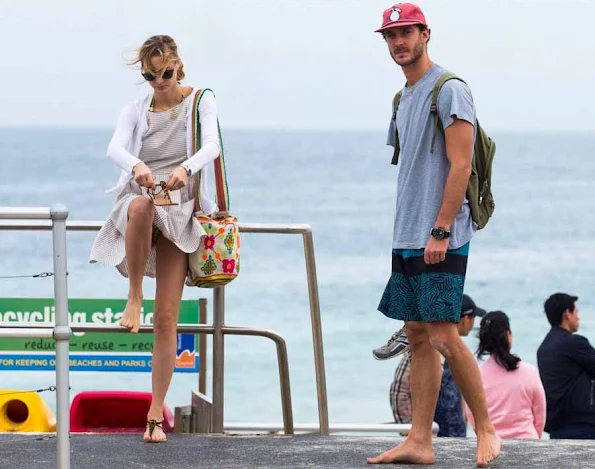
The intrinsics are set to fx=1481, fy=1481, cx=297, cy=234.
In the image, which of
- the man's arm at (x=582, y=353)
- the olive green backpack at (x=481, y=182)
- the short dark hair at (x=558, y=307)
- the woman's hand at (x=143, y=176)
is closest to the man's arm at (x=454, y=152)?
the olive green backpack at (x=481, y=182)

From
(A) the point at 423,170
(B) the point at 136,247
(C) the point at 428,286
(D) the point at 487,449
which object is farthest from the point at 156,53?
(D) the point at 487,449

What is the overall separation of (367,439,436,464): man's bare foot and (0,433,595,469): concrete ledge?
0.05 meters

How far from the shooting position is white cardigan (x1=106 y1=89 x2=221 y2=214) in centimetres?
535

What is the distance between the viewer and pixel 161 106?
18.2ft

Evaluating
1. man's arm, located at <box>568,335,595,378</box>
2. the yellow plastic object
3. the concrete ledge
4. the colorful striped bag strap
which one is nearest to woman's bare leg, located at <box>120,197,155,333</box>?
the colorful striped bag strap

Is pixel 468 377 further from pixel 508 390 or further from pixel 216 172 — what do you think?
pixel 508 390

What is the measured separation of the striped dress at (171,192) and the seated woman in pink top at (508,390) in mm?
2127

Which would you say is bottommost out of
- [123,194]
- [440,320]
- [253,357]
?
[253,357]

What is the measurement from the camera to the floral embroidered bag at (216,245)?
552cm

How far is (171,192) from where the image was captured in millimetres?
5461

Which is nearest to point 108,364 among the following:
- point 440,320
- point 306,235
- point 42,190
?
point 306,235

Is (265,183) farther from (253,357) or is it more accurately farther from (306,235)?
(306,235)

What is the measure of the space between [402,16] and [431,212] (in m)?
0.65

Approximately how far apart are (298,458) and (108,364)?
219 centimetres
